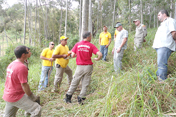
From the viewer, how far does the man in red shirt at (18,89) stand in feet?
6.23

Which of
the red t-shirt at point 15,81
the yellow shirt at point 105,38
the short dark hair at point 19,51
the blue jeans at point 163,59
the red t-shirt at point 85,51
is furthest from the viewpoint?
the yellow shirt at point 105,38

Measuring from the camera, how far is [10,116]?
201 cm

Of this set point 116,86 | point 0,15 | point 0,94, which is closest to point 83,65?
point 116,86

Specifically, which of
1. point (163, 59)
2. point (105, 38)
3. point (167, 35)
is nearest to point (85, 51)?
point (163, 59)

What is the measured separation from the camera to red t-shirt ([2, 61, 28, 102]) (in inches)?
74.3

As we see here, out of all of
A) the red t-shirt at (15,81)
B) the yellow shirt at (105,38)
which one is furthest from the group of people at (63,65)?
the yellow shirt at (105,38)

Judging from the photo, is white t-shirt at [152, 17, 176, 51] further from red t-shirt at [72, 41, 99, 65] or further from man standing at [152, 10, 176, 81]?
red t-shirt at [72, 41, 99, 65]

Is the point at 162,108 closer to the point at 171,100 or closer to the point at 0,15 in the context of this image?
the point at 171,100

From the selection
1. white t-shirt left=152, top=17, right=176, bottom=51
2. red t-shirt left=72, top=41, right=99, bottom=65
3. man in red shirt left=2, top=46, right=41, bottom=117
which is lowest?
man in red shirt left=2, top=46, right=41, bottom=117

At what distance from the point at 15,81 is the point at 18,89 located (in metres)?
0.15

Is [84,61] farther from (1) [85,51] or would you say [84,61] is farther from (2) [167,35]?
(2) [167,35]

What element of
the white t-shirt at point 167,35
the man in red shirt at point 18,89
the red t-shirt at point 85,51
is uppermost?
the white t-shirt at point 167,35

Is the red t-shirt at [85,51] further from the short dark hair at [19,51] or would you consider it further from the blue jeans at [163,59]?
the blue jeans at [163,59]

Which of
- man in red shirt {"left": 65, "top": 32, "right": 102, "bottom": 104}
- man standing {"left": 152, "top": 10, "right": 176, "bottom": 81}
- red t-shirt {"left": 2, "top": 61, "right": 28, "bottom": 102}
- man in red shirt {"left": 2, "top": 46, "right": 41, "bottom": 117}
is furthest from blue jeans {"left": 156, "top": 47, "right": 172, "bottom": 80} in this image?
red t-shirt {"left": 2, "top": 61, "right": 28, "bottom": 102}
